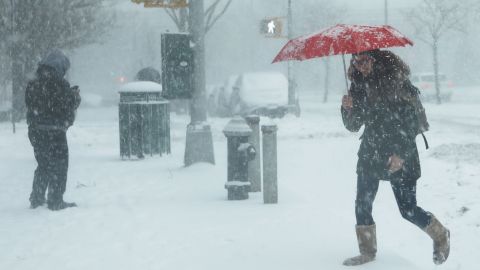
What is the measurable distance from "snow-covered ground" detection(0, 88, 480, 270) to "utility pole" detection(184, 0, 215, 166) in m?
0.23

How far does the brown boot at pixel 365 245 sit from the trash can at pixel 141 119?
7.56 meters

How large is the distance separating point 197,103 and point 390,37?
6.17 m

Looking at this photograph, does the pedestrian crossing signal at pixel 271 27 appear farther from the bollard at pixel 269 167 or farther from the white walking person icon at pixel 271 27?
the bollard at pixel 269 167

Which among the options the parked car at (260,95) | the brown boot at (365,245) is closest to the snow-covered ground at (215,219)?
the brown boot at (365,245)

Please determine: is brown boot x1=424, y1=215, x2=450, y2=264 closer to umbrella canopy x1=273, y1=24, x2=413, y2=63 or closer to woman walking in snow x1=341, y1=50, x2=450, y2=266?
woman walking in snow x1=341, y1=50, x2=450, y2=266

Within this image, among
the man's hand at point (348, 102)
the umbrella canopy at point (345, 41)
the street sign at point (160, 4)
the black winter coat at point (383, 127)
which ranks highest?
the street sign at point (160, 4)

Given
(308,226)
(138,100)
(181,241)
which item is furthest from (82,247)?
(138,100)

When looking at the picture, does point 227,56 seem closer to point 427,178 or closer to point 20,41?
point 20,41

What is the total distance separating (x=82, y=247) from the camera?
5516 mm

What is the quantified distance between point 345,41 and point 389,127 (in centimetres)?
70

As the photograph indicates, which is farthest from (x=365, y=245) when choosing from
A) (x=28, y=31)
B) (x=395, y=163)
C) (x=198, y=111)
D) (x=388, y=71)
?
(x=28, y=31)

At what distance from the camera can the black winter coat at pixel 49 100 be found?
6.93 m

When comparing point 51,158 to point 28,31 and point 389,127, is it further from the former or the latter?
point 28,31

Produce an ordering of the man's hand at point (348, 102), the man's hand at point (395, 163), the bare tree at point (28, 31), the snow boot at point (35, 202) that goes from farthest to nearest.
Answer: the bare tree at point (28, 31) < the snow boot at point (35, 202) < the man's hand at point (348, 102) < the man's hand at point (395, 163)
